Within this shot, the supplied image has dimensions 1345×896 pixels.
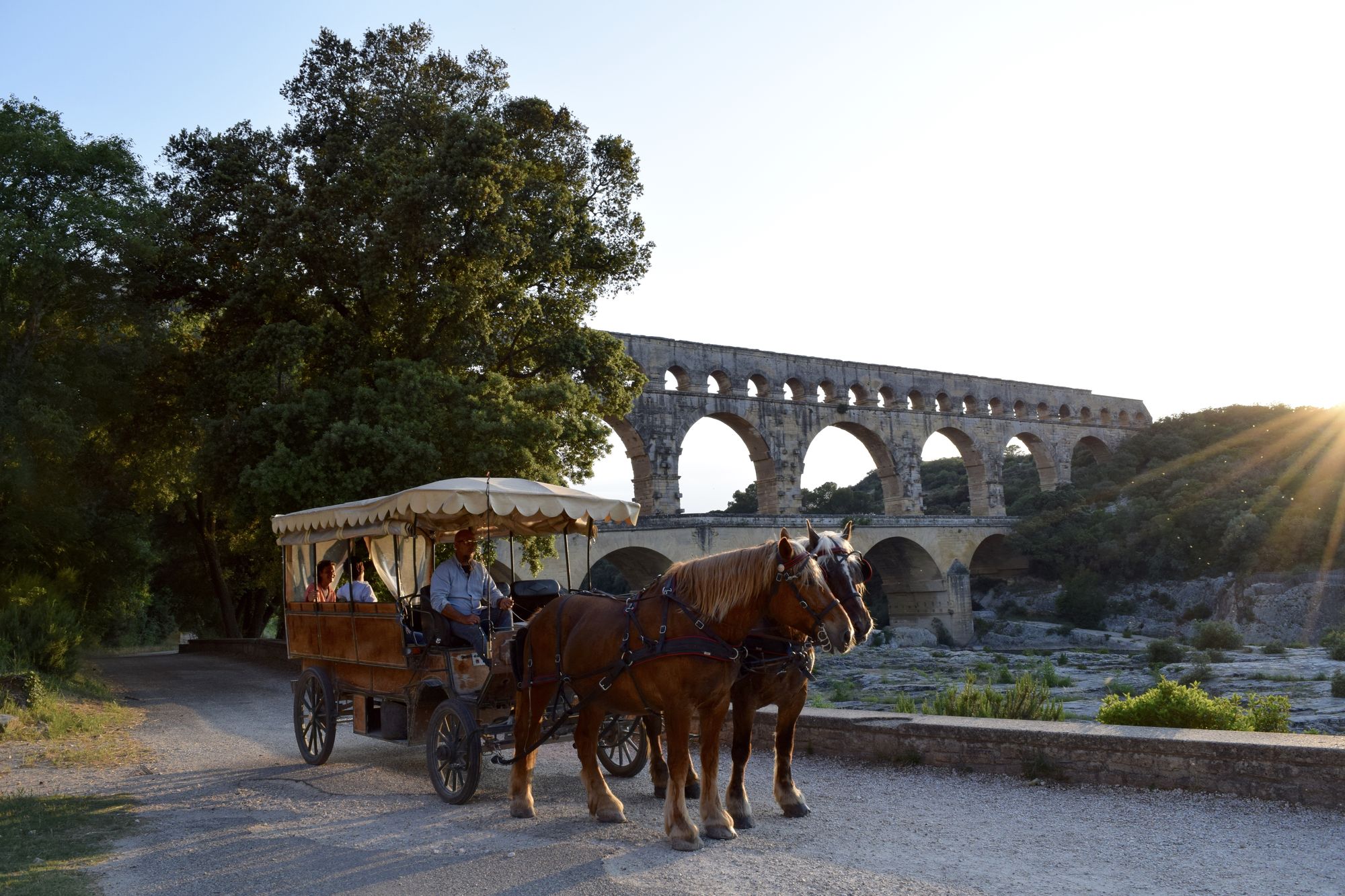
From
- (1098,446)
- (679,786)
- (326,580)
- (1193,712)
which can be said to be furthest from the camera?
(1098,446)

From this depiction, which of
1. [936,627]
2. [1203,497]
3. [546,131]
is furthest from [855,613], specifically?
[1203,497]

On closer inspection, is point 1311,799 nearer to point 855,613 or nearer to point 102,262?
point 855,613

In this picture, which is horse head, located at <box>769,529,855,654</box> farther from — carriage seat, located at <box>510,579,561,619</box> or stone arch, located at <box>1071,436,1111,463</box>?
stone arch, located at <box>1071,436,1111,463</box>

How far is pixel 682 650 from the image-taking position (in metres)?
→ 5.10

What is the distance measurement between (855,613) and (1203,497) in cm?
3236

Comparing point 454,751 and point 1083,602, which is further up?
point 454,751

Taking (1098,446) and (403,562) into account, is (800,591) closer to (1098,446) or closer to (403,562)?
(403,562)

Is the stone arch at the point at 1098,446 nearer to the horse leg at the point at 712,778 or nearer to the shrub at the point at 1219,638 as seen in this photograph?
the shrub at the point at 1219,638

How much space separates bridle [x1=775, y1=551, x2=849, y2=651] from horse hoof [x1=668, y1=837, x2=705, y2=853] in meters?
1.10

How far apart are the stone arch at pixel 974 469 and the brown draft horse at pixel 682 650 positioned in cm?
3132

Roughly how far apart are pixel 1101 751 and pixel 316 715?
556cm

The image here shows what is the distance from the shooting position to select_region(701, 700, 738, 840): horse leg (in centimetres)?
499

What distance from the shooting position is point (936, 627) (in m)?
32.3

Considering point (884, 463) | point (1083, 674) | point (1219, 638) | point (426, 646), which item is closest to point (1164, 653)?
point (1083, 674)
